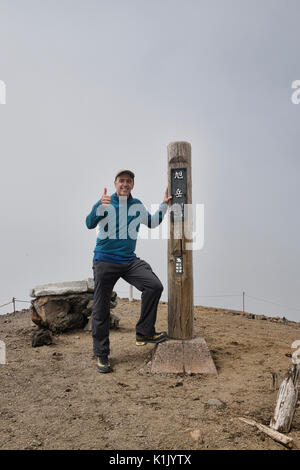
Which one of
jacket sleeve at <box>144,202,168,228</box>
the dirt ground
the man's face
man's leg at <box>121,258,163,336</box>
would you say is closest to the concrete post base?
the dirt ground

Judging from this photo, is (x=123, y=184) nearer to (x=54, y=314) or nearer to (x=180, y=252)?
(x=180, y=252)

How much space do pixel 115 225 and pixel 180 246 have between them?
0.95 m

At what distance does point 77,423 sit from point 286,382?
189cm

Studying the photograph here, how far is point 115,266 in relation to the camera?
4.55 metres

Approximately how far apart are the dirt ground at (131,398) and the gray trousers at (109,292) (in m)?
0.46

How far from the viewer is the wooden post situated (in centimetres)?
470

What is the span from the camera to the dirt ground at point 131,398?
9.11ft

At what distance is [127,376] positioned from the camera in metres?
4.30

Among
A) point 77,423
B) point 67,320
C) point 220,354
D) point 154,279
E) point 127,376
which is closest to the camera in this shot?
point 77,423

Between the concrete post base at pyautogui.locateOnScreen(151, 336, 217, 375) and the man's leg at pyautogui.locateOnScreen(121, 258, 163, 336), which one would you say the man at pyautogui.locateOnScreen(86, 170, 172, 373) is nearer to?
the man's leg at pyautogui.locateOnScreen(121, 258, 163, 336)

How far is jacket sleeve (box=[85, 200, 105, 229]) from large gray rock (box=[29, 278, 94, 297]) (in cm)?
277

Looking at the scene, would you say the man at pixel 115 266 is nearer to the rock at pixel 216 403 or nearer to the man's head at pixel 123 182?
the man's head at pixel 123 182
